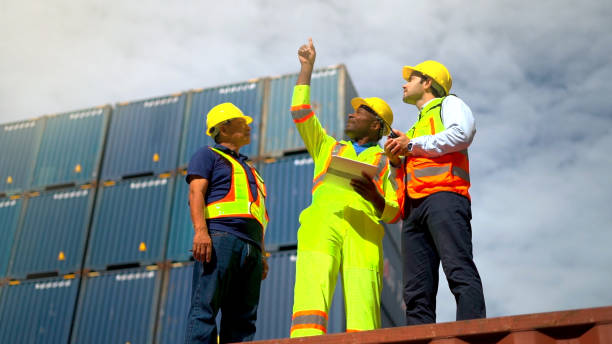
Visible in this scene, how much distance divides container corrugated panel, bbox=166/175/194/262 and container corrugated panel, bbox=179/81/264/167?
119cm

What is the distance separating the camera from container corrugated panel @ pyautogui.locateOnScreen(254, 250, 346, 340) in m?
18.1

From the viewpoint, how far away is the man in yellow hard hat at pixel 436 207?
442cm

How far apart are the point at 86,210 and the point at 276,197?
6.28 metres


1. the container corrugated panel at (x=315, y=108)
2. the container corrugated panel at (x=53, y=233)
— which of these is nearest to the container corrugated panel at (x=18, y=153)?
the container corrugated panel at (x=53, y=233)

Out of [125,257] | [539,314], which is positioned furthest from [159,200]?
[539,314]

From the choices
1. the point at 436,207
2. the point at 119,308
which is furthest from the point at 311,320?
the point at 119,308

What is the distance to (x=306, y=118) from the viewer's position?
5.23 m

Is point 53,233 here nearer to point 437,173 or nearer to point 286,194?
point 286,194

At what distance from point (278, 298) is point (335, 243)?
13709 mm

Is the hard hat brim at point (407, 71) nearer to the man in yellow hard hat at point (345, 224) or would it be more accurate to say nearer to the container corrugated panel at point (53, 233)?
the man in yellow hard hat at point (345, 224)

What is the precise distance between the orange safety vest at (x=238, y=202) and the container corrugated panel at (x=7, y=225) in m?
19.0

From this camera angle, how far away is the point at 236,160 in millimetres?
5348

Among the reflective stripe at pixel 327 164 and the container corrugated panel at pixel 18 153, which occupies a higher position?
the container corrugated panel at pixel 18 153

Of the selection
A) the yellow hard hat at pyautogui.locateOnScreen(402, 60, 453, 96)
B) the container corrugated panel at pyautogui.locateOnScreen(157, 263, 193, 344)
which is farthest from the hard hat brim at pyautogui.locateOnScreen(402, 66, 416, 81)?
the container corrugated panel at pyautogui.locateOnScreen(157, 263, 193, 344)
